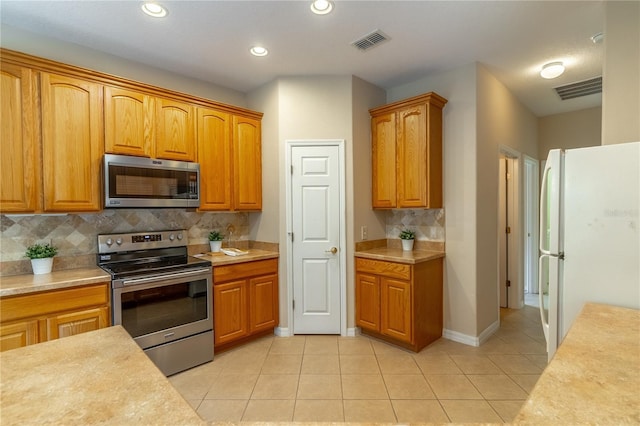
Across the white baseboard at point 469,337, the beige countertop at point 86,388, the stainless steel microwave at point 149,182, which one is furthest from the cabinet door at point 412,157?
the beige countertop at point 86,388

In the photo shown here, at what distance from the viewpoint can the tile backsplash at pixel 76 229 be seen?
231 centimetres

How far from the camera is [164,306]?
8.22ft

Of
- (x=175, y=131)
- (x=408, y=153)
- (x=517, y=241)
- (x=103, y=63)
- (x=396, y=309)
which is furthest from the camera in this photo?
(x=517, y=241)

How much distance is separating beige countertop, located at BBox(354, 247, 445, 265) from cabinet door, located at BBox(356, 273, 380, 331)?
0.23 m

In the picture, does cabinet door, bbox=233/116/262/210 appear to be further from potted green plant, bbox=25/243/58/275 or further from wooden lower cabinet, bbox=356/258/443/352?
potted green plant, bbox=25/243/58/275

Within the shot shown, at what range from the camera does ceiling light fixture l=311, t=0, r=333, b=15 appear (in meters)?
2.13

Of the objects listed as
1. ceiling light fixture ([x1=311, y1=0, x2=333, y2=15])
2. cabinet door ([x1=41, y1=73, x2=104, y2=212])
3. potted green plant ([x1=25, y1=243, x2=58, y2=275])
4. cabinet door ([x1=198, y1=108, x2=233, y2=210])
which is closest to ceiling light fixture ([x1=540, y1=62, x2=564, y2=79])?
ceiling light fixture ([x1=311, y1=0, x2=333, y2=15])

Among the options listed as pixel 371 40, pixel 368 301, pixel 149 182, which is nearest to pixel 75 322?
pixel 149 182

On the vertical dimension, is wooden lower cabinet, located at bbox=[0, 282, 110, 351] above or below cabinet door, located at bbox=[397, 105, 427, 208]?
below

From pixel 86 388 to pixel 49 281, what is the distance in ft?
5.76

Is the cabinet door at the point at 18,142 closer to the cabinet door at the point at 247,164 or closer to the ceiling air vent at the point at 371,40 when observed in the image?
the cabinet door at the point at 247,164

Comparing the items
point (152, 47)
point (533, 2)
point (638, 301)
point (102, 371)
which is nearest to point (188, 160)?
point (152, 47)

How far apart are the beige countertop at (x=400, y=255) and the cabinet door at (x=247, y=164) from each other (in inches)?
52.3

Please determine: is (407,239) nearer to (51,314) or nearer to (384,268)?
(384,268)
